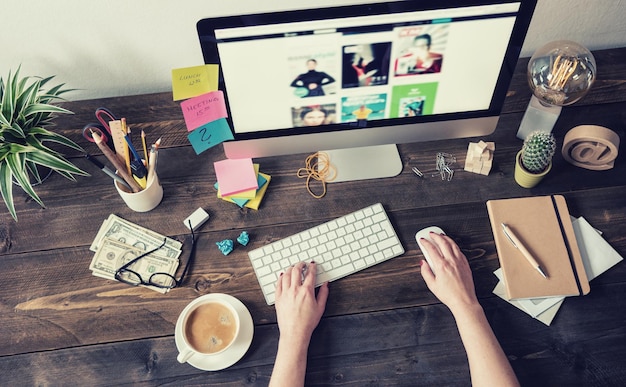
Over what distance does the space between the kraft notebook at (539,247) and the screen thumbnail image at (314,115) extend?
1.33ft

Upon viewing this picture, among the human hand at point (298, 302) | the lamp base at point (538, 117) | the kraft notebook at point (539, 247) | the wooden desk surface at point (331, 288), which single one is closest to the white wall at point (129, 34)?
the wooden desk surface at point (331, 288)

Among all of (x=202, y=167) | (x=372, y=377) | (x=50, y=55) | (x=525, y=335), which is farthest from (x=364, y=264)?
(x=50, y=55)

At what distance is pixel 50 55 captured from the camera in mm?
1317

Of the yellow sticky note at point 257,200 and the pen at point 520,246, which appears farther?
the yellow sticky note at point 257,200

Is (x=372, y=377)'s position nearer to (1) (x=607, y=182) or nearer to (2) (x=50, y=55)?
(1) (x=607, y=182)

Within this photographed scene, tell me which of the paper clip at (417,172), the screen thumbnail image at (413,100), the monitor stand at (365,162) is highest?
the screen thumbnail image at (413,100)

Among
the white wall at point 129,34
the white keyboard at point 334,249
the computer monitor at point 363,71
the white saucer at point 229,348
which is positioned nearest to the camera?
the computer monitor at point 363,71

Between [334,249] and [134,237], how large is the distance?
1.48 feet

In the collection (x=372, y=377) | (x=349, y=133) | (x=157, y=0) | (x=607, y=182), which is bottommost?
(x=372, y=377)

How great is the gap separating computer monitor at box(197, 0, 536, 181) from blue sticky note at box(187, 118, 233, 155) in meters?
0.02

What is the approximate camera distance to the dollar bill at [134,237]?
1.14m

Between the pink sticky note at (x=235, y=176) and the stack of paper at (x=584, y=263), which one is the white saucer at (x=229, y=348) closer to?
the pink sticky note at (x=235, y=176)

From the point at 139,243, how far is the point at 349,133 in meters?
0.53

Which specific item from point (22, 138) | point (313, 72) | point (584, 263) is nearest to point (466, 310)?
point (584, 263)
